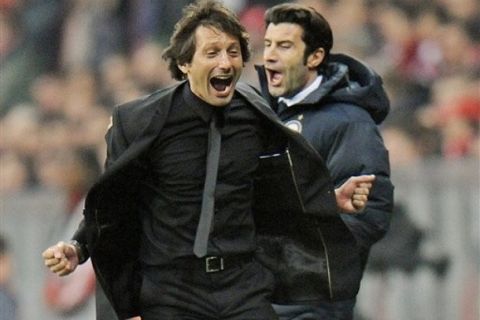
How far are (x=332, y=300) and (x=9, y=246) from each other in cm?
500

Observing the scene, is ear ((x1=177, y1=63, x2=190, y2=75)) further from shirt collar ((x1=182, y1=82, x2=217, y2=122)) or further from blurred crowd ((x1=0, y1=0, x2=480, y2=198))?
blurred crowd ((x1=0, y1=0, x2=480, y2=198))

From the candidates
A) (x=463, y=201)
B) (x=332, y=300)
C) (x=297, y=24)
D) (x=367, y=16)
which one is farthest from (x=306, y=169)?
(x=367, y=16)

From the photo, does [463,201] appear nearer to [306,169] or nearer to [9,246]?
[9,246]

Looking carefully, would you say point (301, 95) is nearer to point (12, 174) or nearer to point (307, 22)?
point (307, 22)

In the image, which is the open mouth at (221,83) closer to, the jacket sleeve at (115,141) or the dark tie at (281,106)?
the jacket sleeve at (115,141)

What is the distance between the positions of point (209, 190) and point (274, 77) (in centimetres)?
122

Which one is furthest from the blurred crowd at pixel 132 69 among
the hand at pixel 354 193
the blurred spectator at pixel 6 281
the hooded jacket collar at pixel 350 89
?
the hand at pixel 354 193

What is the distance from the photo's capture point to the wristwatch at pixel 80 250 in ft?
20.0

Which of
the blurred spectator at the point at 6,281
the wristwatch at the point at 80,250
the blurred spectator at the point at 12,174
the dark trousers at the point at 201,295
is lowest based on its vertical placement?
the blurred spectator at the point at 6,281

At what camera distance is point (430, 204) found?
1064 cm

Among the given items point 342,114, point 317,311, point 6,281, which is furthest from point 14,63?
point 317,311

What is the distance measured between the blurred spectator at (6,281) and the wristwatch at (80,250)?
4897mm

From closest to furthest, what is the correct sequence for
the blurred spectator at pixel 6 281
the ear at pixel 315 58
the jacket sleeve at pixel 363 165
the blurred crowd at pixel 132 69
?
the jacket sleeve at pixel 363 165 → the ear at pixel 315 58 → the blurred spectator at pixel 6 281 → the blurred crowd at pixel 132 69

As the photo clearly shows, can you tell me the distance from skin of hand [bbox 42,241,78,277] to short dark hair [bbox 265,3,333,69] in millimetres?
1544
